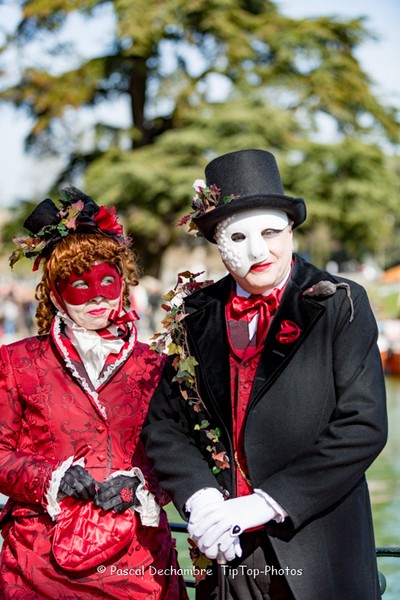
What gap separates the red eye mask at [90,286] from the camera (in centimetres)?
234

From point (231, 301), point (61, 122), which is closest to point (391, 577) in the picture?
point (231, 301)

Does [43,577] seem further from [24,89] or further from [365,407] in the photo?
[24,89]

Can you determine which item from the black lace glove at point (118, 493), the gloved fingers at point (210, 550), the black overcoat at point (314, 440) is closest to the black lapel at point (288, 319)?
the black overcoat at point (314, 440)

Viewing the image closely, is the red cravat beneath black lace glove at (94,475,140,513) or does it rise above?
above

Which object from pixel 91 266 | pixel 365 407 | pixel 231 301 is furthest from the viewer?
pixel 91 266

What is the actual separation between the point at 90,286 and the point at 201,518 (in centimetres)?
80

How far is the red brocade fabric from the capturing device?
223 centimetres

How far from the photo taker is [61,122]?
71.2 ft

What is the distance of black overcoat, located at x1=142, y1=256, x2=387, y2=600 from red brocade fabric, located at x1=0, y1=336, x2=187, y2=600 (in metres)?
0.31

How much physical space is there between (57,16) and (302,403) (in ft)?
70.9

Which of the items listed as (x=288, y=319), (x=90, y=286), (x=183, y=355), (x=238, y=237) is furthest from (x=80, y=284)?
(x=288, y=319)

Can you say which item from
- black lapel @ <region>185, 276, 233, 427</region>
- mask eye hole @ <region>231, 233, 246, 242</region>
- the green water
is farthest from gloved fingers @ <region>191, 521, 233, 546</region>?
the green water

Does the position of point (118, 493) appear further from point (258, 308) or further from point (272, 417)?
point (258, 308)

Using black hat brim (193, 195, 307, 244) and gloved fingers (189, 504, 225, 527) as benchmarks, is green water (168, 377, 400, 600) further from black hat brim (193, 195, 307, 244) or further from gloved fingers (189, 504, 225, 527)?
black hat brim (193, 195, 307, 244)
